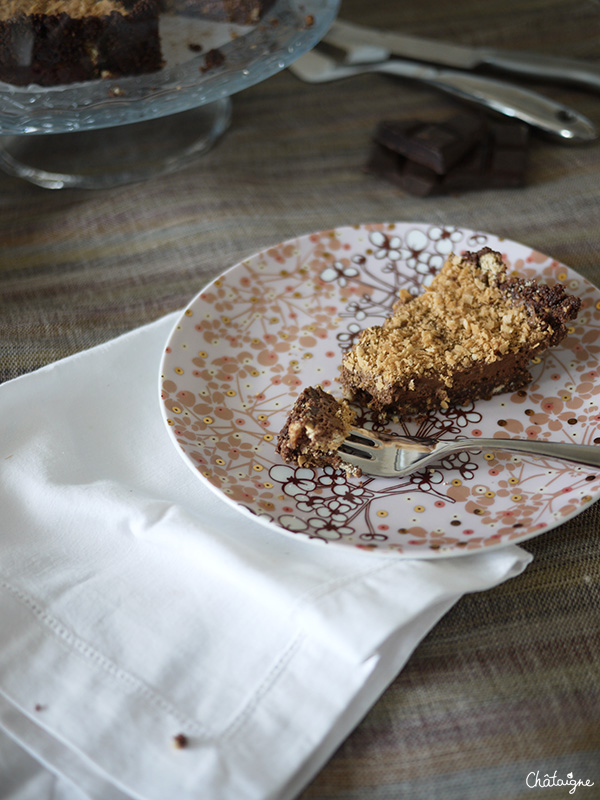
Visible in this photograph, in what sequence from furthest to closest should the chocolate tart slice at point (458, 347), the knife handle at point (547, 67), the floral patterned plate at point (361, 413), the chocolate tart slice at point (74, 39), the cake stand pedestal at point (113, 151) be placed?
the knife handle at point (547, 67) → the cake stand pedestal at point (113, 151) → the chocolate tart slice at point (74, 39) → the chocolate tart slice at point (458, 347) → the floral patterned plate at point (361, 413)

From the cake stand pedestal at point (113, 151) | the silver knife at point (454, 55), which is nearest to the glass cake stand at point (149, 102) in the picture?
the cake stand pedestal at point (113, 151)

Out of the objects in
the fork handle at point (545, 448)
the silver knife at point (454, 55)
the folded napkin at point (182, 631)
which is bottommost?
the folded napkin at point (182, 631)

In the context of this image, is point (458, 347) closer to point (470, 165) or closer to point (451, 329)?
point (451, 329)

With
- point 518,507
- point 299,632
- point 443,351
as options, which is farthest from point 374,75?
point 299,632

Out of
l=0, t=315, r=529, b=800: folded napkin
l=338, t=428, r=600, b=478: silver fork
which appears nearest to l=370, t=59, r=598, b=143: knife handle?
l=338, t=428, r=600, b=478: silver fork

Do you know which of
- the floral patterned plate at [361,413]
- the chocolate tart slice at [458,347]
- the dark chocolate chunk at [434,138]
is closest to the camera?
the floral patterned plate at [361,413]

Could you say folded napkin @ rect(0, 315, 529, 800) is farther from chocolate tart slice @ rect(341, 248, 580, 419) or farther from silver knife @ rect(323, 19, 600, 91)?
silver knife @ rect(323, 19, 600, 91)

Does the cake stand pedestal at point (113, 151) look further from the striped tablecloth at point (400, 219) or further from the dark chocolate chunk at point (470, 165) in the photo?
the dark chocolate chunk at point (470, 165)
